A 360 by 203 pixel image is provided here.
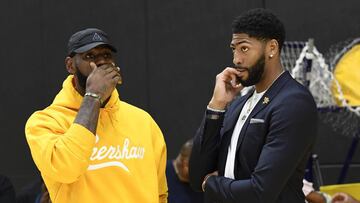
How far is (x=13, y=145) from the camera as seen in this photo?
6227 mm

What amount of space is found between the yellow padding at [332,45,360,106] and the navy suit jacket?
2.47 meters

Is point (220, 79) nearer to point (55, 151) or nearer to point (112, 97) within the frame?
point (112, 97)

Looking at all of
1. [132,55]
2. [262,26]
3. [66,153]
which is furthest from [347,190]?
[132,55]

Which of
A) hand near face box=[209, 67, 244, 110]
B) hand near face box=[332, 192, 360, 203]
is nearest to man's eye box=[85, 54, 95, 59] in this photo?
hand near face box=[209, 67, 244, 110]

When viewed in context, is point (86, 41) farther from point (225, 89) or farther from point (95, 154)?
point (225, 89)

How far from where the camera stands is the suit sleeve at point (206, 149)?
3.01 meters

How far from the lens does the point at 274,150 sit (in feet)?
8.86

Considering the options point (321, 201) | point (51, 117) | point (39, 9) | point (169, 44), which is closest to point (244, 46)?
point (51, 117)

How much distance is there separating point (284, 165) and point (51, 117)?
114cm

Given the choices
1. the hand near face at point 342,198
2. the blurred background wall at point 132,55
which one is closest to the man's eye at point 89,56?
the hand near face at point 342,198

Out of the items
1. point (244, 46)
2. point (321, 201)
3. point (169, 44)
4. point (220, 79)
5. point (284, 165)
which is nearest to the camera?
point (284, 165)

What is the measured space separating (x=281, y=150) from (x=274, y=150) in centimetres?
3

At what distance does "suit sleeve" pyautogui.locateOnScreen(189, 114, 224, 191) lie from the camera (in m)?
3.01

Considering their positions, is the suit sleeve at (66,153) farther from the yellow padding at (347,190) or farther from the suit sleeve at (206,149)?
the yellow padding at (347,190)
